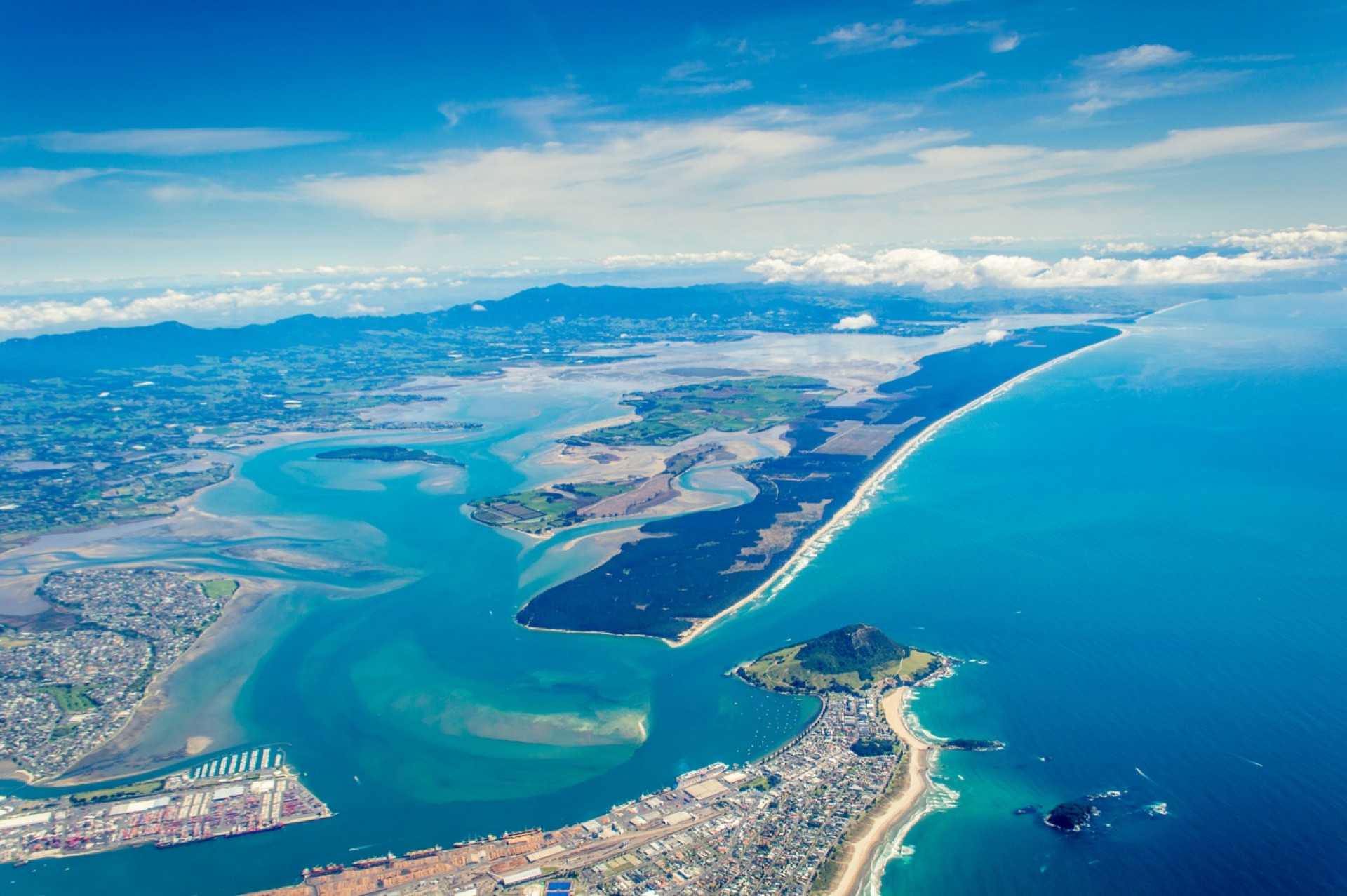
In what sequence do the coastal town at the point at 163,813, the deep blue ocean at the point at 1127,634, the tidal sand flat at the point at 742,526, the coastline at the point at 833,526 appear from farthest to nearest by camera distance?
the tidal sand flat at the point at 742,526 → the coastline at the point at 833,526 → the coastal town at the point at 163,813 → the deep blue ocean at the point at 1127,634

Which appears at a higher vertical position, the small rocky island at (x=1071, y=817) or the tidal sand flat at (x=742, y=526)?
the tidal sand flat at (x=742, y=526)

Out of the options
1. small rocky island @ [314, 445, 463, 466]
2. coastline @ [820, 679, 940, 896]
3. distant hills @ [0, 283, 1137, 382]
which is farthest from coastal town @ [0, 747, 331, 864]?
distant hills @ [0, 283, 1137, 382]

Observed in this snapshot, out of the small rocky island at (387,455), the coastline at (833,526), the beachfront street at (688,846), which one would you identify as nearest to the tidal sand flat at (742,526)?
the coastline at (833,526)

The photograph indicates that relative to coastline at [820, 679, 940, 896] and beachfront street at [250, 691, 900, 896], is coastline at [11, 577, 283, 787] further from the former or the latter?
coastline at [820, 679, 940, 896]

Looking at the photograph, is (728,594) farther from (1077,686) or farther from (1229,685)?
(1229,685)

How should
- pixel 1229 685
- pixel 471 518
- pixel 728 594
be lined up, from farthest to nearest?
pixel 471 518
pixel 728 594
pixel 1229 685

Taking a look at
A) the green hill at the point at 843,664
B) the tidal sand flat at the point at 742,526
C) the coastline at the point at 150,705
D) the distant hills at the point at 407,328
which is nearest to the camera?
the coastline at the point at 150,705

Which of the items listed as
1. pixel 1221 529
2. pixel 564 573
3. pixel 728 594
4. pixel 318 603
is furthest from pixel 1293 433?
pixel 318 603

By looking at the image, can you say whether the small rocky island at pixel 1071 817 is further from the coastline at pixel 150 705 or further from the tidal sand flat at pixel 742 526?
the coastline at pixel 150 705
